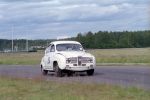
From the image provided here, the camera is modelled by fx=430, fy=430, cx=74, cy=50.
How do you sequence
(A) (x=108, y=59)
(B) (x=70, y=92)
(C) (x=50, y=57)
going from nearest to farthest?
(B) (x=70, y=92)
(C) (x=50, y=57)
(A) (x=108, y=59)

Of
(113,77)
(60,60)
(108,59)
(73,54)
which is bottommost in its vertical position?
(113,77)

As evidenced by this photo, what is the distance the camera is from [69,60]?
779 inches

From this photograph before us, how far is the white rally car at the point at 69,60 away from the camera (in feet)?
65.0

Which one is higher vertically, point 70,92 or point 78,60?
point 78,60

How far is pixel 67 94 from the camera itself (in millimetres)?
12234

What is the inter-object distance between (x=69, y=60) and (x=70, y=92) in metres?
7.07

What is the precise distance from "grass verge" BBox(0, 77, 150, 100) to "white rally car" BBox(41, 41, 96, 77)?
4.91 metres

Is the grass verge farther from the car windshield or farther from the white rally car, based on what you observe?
the car windshield

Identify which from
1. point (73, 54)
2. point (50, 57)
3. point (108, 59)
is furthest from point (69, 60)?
point (108, 59)

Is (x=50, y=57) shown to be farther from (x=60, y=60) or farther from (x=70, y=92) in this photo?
(x=70, y=92)

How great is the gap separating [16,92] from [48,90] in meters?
1.01

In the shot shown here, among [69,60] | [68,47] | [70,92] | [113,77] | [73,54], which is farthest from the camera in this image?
[68,47]

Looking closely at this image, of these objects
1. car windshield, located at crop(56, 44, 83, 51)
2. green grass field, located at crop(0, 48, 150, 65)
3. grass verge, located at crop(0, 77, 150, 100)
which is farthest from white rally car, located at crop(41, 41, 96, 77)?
grass verge, located at crop(0, 77, 150, 100)

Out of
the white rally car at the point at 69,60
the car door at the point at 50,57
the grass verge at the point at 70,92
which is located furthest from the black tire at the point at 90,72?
the grass verge at the point at 70,92
